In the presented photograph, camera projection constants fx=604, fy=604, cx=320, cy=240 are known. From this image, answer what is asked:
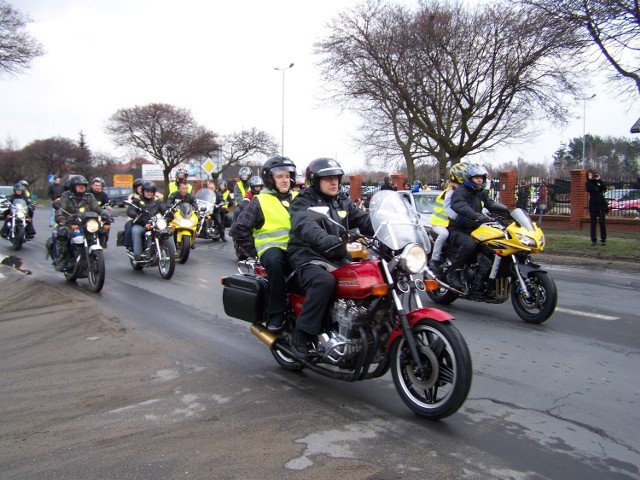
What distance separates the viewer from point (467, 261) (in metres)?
8.22

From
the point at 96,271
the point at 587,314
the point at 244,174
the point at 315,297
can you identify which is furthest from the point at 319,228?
the point at 244,174

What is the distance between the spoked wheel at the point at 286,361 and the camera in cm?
548

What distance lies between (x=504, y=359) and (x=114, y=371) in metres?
3.75

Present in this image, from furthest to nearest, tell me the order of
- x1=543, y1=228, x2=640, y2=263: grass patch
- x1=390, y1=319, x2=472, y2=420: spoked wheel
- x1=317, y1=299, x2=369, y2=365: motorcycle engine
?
1. x1=543, y1=228, x2=640, y2=263: grass patch
2. x1=317, y1=299, x2=369, y2=365: motorcycle engine
3. x1=390, y1=319, x2=472, y2=420: spoked wheel

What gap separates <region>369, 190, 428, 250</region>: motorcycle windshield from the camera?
14.4 feet

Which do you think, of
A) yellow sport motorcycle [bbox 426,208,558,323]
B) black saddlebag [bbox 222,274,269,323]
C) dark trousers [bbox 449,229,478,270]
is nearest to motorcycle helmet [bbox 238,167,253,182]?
dark trousers [bbox 449,229,478,270]

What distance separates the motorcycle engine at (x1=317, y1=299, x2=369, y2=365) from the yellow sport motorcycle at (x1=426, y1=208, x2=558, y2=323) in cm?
309

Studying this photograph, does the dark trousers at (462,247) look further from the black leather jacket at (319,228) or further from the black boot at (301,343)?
the black boot at (301,343)

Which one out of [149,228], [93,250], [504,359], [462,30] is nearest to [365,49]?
[462,30]

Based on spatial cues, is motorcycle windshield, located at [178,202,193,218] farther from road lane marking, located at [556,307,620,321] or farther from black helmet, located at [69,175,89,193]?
road lane marking, located at [556,307,620,321]

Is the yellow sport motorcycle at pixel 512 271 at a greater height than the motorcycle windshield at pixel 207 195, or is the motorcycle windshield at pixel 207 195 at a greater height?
the motorcycle windshield at pixel 207 195

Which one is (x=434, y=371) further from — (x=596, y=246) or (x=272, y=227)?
(x=596, y=246)

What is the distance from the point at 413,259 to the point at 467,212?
13.4ft

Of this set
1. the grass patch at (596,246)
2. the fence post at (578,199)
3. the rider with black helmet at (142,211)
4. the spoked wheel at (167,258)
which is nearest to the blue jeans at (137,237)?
the rider with black helmet at (142,211)
